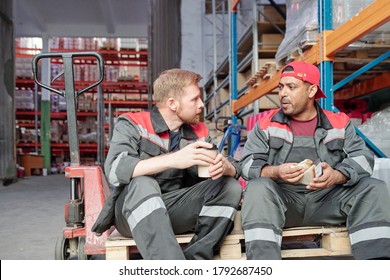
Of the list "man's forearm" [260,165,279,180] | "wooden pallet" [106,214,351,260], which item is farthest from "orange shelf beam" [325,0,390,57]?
"wooden pallet" [106,214,351,260]

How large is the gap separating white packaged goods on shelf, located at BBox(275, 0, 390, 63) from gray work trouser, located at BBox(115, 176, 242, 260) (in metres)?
1.74

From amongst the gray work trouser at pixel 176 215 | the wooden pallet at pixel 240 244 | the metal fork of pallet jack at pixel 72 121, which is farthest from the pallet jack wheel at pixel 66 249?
the gray work trouser at pixel 176 215

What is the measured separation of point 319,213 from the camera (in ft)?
6.63

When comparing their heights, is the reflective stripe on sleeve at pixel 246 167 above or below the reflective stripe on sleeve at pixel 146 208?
above

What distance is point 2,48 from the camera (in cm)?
851

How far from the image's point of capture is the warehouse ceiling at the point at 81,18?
575 inches

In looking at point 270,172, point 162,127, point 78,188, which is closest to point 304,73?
point 270,172

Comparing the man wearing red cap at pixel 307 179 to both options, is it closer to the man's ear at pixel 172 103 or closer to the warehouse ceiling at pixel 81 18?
the man's ear at pixel 172 103

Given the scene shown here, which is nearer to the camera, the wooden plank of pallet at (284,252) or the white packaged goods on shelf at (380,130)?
the wooden plank of pallet at (284,252)

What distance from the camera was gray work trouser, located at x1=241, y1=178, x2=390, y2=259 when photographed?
1785mm

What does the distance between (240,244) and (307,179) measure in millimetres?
441

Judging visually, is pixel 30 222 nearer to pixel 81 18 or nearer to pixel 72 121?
pixel 72 121

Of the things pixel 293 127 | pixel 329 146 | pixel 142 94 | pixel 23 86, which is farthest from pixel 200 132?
pixel 23 86

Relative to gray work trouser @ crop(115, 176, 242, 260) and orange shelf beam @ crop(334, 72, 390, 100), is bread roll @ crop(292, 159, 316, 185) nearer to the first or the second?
gray work trouser @ crop(115, 176, 242, 260)
